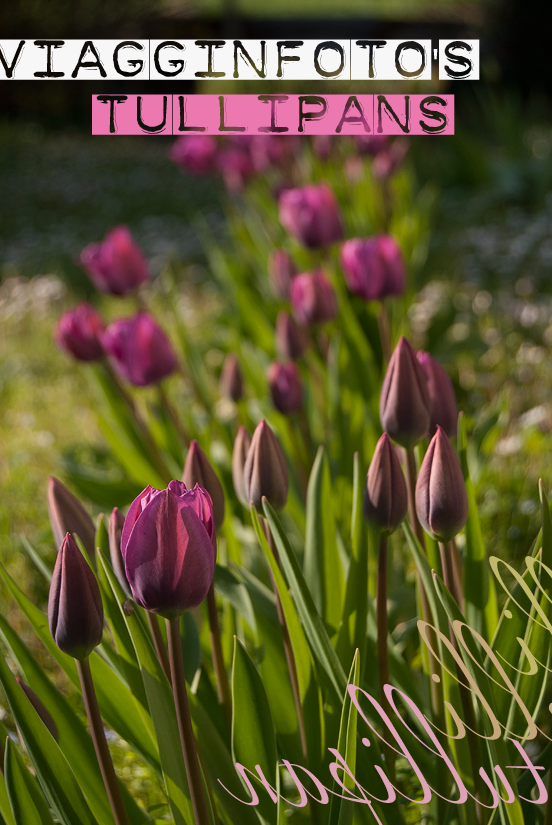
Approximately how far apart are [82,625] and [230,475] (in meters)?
1.01

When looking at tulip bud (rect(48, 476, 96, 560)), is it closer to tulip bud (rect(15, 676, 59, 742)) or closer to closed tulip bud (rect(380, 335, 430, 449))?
tulip bud (rect(15, 676, 59, 742))

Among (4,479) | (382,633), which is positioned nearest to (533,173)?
(4,479)

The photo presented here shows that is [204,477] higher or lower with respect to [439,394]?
lower

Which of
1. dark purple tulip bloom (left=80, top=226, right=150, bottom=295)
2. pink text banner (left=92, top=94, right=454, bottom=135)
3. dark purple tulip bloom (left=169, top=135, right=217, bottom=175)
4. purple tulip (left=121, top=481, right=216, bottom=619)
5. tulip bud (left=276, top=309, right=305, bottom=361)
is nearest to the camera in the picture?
purple tulip (left=121, top=481, right=216, bottom=619)

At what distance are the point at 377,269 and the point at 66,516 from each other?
40.8 inches

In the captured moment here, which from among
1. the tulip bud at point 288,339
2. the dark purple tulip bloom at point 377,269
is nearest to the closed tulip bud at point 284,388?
the tulip bud at point 288,339

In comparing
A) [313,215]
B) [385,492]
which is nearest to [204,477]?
[385,492]

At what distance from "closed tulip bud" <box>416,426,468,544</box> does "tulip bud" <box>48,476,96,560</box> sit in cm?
41

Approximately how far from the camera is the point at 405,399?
Answer: 0.93 metres

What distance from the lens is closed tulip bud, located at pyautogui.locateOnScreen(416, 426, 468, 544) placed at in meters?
0.78

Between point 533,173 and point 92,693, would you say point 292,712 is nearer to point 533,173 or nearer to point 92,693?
point 92,693

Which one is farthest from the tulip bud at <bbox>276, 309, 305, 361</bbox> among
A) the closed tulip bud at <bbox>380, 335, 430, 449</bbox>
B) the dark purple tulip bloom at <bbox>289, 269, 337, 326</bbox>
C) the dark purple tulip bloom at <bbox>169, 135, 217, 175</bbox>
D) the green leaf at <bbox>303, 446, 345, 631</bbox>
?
the dark purple tulip bloom at <bbox>169, 135, 217, 175</bbox>

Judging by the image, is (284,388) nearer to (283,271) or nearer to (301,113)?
(301,113)

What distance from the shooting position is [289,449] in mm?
1776
